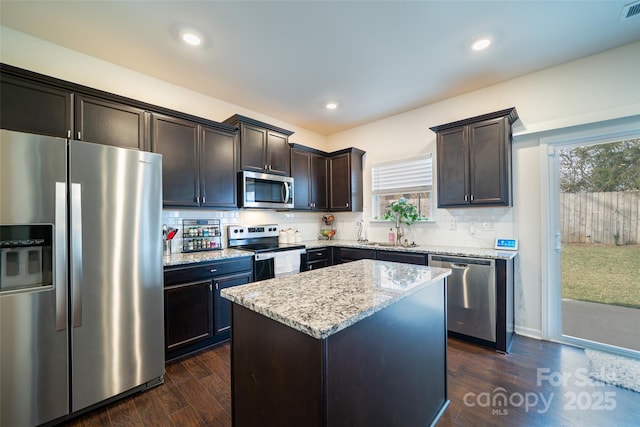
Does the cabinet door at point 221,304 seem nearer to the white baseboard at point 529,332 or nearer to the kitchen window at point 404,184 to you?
the kitchen window at point 404,184

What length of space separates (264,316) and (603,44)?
365cm

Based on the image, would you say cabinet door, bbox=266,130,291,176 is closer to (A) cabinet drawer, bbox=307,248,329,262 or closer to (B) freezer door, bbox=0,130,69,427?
(A) cabinet drawer, bbox=307,248,329,262

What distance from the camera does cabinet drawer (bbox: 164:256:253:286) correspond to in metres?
2.36

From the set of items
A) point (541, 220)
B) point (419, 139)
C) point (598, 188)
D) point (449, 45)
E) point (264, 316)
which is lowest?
point (264, 316)

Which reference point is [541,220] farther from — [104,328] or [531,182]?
[104,328]

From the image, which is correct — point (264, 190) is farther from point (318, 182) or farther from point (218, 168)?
point (318, 182)

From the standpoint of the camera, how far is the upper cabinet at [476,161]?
2770mm

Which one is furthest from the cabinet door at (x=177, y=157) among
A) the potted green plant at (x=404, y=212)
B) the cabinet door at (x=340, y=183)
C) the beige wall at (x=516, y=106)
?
the potted green plant at (x=404, y=212)

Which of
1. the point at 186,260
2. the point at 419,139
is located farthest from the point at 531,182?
the point at 186,260

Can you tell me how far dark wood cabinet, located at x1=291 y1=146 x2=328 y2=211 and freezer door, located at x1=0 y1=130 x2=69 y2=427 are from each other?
2633 mm

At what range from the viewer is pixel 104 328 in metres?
1.81

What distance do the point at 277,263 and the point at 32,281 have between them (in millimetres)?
1986

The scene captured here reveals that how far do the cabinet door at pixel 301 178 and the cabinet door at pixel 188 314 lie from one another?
181 cm

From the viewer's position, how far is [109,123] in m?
2.29
